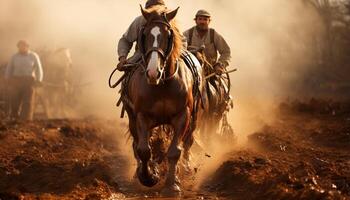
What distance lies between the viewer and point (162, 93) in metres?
7.27

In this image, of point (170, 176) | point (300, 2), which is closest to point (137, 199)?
point (170, 176)

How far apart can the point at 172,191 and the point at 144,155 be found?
21.2 inches

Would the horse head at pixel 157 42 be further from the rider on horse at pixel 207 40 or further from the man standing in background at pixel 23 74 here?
the man standing in background at pixel 23 74

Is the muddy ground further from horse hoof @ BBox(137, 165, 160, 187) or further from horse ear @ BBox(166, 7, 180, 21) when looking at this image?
horse ear @ BBox(166, 7, 180, 21)

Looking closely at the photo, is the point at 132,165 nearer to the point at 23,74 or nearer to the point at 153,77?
the point at 153,77

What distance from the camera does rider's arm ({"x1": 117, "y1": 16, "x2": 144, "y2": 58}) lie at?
8391 millimetres

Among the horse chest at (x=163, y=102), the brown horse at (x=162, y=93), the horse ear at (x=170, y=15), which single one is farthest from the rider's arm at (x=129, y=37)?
the horse chest at (x=163, y=102)

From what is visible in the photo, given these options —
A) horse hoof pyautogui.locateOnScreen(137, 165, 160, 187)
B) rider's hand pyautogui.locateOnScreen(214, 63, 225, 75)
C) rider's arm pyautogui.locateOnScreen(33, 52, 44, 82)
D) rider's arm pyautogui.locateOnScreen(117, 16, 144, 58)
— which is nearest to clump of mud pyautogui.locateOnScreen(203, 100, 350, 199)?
horse hoof pyautogui.locateOnScreen(137, 165, 160, 187)

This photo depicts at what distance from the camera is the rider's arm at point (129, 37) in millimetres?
8391

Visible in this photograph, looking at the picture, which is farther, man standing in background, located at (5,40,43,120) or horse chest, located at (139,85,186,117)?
man standing in background, located at (5,40,43,120)

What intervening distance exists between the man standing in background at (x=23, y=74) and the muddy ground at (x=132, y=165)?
6.87 ft

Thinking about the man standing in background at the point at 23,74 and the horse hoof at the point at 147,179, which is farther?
the man standing in background at the point at 23,74

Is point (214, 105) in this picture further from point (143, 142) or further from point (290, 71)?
point (290, 71)

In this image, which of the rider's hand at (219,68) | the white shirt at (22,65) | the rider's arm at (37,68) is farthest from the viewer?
the rider's arm at (37,68)
